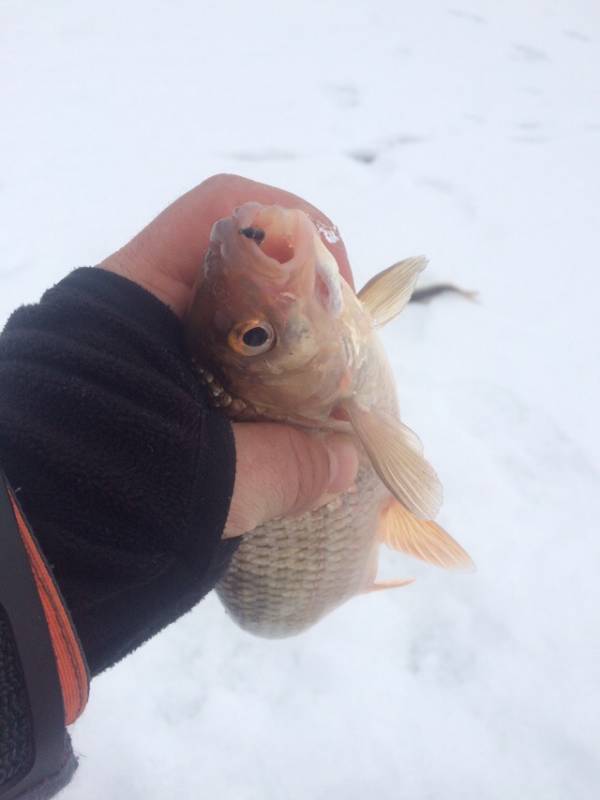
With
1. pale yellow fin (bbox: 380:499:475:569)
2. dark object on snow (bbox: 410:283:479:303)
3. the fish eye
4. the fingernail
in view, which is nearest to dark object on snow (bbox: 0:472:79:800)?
the fish eye

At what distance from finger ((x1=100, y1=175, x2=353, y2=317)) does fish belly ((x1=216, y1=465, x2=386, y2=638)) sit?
0.51m

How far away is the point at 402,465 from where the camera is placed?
1307 millimetres

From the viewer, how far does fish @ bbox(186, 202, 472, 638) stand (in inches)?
46.9

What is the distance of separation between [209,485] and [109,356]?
260mm

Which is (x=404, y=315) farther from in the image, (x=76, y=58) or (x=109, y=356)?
(x=76, y=58)

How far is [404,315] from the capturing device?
2695 mm

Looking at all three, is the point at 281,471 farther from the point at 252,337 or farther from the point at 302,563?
the point at 302,563

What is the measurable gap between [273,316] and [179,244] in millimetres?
350

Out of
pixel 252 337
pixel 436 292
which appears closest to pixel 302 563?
pixel 252 337

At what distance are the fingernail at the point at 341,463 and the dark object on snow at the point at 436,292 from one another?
1444 mm

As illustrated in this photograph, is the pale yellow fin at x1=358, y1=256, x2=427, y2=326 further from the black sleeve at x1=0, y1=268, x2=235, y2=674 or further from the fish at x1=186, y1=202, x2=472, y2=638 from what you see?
the black sleeve at x1=0, y1=268, x2=235, y2=674

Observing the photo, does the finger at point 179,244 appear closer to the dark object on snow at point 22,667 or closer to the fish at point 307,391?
the fish at point 307,391

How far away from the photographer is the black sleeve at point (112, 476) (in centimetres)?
101

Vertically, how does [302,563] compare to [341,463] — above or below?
below
